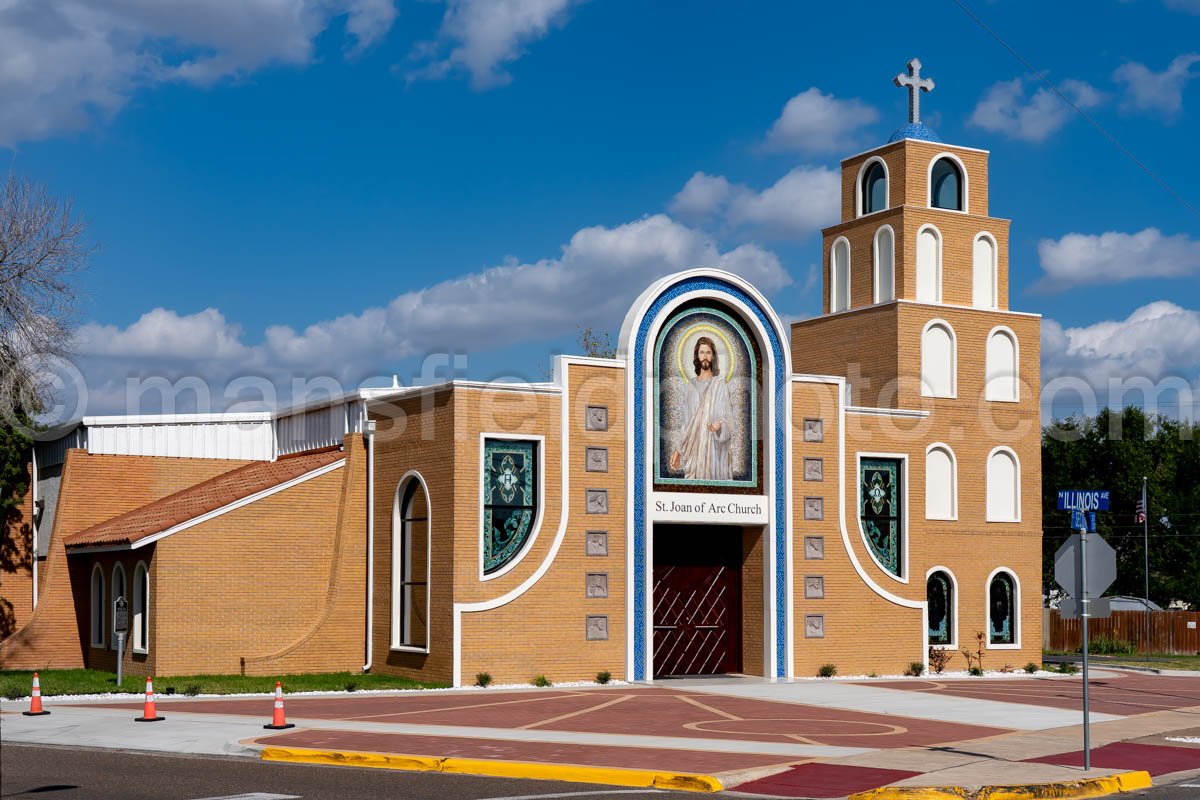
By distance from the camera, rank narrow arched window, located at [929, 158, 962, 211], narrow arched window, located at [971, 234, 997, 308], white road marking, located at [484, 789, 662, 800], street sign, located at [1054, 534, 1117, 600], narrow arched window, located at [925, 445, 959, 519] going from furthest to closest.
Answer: narrow arched window, located at [971, 234, 997, 308]
narrow arched window, located at [929, 158, 962, 211]
narrow arched window, located at [925, 445, 959, 519]
street sign, located at [1054, 534, 1117, 600]
white road marking, located at [484, 789, 662, 800]

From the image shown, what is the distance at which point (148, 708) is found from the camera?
68.5 feet

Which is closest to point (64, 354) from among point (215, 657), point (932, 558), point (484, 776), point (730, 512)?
point (215, 657)

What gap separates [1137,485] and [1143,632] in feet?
82.2

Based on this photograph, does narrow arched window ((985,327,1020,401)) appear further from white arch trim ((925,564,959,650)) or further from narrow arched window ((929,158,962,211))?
white arch trim ((925,564,959,650))

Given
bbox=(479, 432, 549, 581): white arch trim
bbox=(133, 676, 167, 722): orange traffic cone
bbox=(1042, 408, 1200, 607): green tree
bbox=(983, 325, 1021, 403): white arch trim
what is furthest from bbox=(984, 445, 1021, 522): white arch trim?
bbox=(1042, 408, 1200, 607): green tree

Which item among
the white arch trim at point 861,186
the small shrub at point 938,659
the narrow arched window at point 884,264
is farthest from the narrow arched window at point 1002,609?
the white arch trim at point 861,186

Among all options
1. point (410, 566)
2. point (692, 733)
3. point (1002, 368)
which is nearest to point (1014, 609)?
point (1002, 368)

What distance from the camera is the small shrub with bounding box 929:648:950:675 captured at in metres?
34.3

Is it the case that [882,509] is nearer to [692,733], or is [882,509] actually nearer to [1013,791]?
[692,733]

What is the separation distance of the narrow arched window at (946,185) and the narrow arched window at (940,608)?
9218mm

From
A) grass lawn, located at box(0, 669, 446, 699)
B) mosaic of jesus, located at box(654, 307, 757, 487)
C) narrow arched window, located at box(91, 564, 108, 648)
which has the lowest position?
grass lawn, located at box(0, 669, 446, 699)

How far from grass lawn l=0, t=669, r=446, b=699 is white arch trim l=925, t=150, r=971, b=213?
1747 centimetres

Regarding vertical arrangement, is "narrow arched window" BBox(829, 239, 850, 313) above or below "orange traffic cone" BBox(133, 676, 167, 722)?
above

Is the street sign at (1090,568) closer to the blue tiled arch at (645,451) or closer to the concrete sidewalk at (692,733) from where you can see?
the concrete sidewalk at (692,733)
